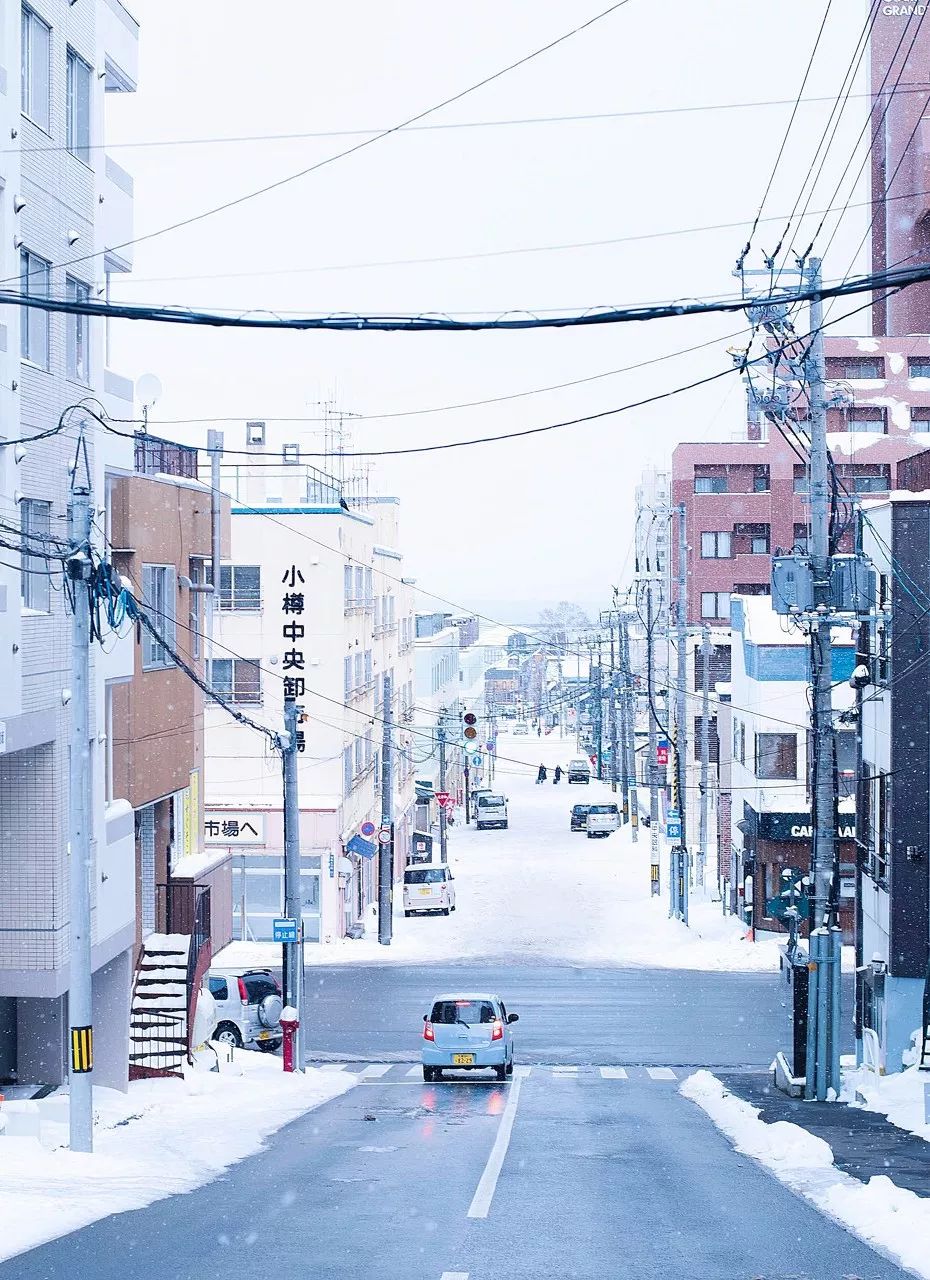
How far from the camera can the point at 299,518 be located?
167 feet

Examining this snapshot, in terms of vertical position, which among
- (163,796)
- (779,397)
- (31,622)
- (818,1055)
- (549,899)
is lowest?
(549,899)

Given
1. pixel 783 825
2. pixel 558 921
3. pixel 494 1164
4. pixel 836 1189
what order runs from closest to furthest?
pixel 836 1189, pixel 494 1164, pixel 783 825, pixel 558 921

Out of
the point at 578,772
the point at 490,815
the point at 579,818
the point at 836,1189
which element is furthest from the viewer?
the point at 578,772

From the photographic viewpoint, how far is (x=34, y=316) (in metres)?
19.8

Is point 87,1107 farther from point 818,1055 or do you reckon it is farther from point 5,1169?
point 818,1055

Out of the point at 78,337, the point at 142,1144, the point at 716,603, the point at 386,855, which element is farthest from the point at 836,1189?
the point at 716,603

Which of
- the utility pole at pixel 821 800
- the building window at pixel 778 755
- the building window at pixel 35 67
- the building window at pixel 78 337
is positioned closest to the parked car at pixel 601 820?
the building window at pixel 778 755

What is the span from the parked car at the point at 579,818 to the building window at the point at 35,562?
64689 mm

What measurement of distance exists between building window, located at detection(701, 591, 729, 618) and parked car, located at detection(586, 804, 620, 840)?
1287 centimetres

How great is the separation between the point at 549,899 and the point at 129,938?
36.8 m

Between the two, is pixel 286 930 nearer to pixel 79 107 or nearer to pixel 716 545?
pixel 79 107

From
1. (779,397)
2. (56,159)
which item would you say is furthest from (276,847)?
(56,159)

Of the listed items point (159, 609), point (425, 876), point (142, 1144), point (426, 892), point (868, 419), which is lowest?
point (426, 892)

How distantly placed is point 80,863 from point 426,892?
4117cm
